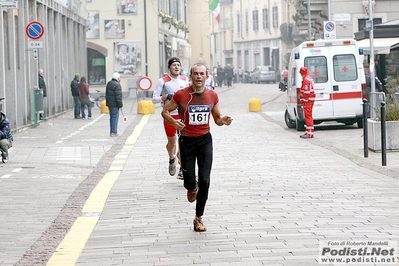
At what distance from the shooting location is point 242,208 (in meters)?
9.91

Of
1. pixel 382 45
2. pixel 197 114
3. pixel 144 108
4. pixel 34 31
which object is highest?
pixel 34 31

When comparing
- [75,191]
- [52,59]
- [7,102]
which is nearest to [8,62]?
[7,102]

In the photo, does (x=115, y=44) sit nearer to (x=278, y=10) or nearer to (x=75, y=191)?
(x=278, y=10)

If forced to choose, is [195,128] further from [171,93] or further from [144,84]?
[144,84]

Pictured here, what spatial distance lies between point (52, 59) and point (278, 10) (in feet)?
163

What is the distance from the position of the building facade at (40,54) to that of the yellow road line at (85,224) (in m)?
A: 10.5

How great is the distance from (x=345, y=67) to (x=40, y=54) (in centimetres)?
1218

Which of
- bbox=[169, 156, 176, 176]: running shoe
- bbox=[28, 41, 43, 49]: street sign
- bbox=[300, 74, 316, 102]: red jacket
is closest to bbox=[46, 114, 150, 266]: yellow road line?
bbox=[169, 156, 176, 176]: running shoe

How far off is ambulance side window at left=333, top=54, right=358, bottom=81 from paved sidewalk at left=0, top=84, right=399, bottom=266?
5344 mm

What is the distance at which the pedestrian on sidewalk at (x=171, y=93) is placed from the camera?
41.7 feet

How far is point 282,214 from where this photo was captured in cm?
938

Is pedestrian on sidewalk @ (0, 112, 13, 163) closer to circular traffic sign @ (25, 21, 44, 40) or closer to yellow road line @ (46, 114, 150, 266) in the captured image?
yellow road line @ (46, 114, 150, 266)

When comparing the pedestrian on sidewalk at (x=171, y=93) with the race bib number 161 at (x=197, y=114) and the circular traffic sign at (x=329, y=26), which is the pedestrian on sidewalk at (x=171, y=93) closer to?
the race bib number 161 at (x=197, y=114)

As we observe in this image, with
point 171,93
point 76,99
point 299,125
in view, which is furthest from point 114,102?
point 171,93
